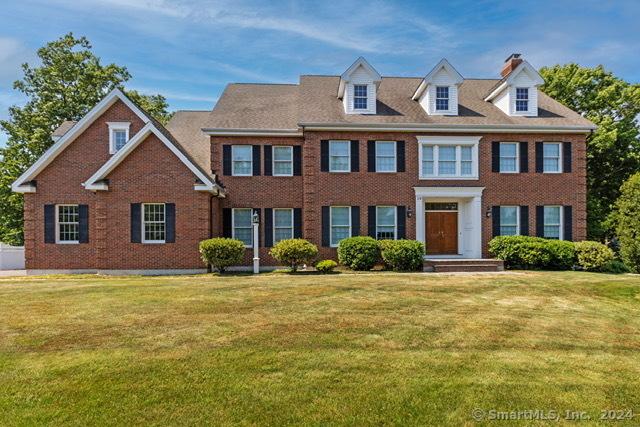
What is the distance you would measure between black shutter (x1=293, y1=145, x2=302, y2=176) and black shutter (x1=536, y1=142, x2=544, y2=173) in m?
11.3

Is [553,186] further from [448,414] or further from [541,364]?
[448,414]

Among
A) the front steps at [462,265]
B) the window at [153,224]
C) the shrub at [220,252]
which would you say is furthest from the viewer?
the front steps at [462,265]

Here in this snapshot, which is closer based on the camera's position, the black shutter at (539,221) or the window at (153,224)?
the window at (153,224)

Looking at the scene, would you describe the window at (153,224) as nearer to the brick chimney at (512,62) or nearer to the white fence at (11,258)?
the white fence at (11,258)

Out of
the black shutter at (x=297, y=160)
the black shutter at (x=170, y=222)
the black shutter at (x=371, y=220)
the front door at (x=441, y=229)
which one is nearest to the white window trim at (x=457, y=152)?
the front door at (x=441, y=229)

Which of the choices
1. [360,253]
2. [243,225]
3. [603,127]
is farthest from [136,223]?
[603,127]

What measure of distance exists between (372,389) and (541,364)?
2681mm

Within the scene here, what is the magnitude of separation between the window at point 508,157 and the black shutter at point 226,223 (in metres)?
13.2

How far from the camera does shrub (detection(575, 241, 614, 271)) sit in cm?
1628

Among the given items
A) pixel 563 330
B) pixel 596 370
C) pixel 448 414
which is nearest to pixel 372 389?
pixel 448 414

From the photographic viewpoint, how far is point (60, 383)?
15.4 ft

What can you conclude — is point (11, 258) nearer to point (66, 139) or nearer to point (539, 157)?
point (66, 139)

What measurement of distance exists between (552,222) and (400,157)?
7.99 meters

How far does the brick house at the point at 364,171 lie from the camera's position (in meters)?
16.6
